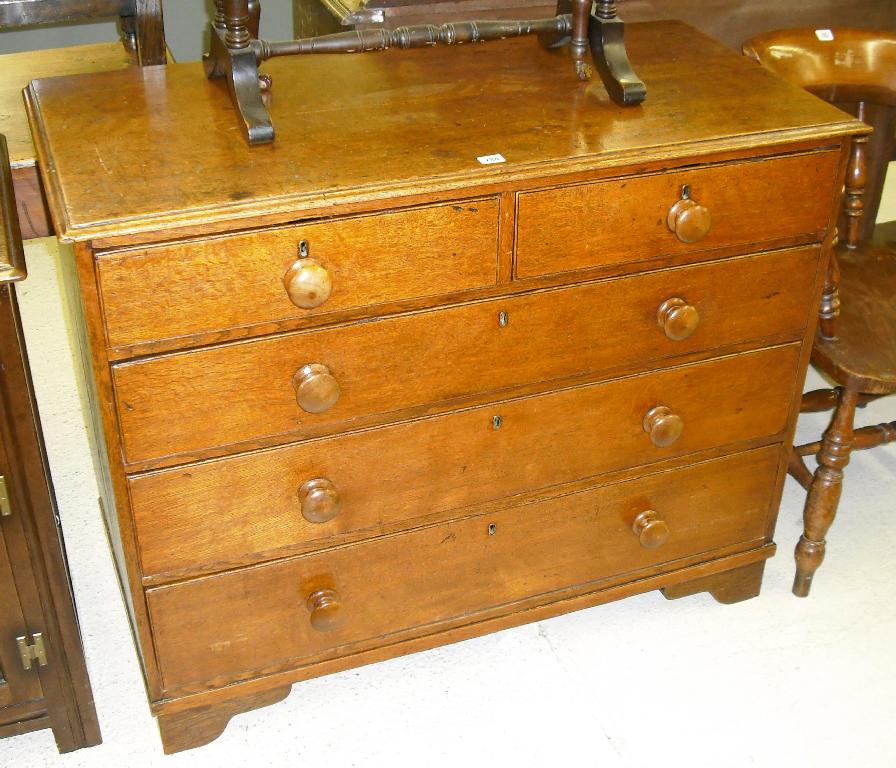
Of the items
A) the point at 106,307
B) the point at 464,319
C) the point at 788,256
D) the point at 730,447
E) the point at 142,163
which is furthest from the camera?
the point at 730,447

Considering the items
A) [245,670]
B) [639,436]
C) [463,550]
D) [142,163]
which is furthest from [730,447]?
[142,163]

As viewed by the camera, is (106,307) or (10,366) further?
(10,366)

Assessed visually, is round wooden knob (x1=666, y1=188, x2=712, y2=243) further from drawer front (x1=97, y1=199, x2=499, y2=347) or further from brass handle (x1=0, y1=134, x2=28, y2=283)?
brass handle (x1=0, y1=134, x2=28, y2=283)

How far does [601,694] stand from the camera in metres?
2.21

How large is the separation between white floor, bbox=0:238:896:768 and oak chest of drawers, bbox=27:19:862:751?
0.47 feet

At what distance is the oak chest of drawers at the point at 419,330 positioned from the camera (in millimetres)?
1612

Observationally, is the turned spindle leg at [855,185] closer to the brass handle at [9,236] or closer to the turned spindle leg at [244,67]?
the turned spindle leg at [244,67]

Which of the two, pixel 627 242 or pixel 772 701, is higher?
pixel 627 242

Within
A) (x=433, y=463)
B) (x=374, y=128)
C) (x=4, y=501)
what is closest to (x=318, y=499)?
(x=433, y=463)

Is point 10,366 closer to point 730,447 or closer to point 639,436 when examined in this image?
point 639,436

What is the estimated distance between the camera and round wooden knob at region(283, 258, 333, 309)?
160 centimetres

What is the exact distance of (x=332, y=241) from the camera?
5.31 ft

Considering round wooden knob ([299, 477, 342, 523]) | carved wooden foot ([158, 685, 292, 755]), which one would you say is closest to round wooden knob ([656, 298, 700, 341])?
round wooden knob ([299, 477, 342, 523])

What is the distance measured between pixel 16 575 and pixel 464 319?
0.85m
